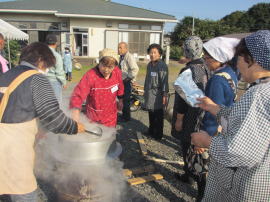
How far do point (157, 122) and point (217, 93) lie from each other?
2780mm

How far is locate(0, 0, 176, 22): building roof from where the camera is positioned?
18.8 meters

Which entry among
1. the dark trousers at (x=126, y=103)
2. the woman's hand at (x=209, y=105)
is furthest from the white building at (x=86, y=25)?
the woman's hand at (x=209, y=105)

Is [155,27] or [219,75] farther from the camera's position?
[155,27]

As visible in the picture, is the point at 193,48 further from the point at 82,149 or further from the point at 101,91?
the point at 82,149

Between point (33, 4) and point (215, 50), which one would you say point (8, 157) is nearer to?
point (215, 50)

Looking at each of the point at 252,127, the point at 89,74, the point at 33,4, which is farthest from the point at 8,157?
the point at 33,4

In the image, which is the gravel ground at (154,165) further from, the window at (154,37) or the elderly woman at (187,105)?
the window at (154,37)

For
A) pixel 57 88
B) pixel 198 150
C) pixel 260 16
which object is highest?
Answer: pixel 260 16

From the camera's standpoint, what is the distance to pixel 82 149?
86.2 inches

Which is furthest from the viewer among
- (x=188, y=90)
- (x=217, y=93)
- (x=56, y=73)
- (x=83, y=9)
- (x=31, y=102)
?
(x=83, y=9)

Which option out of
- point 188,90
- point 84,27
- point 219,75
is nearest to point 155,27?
point 84,27

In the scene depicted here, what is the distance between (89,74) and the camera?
2994mm

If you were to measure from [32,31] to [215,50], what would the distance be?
65.8 feet

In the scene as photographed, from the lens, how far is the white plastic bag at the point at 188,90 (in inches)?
88.4
